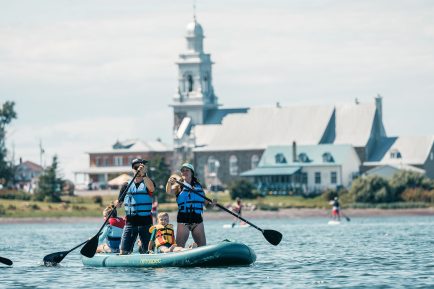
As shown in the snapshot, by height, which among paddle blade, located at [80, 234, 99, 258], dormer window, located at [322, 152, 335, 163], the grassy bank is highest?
dormer window, located at [322, 152, 335, 163]

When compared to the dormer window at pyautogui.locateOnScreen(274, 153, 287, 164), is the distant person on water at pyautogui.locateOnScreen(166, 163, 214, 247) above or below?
below

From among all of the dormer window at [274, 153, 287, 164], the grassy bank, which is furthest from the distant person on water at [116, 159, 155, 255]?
the dormer window at [274, 153, 287, 164]

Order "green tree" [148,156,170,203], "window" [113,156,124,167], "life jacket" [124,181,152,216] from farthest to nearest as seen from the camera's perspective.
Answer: "window" [113,156,124,167], "green tree" [148,156,170,203], "life jacket" [124,181,152,216]

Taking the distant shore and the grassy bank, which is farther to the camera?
the distant shore

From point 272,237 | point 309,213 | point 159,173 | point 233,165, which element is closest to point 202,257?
point 272,237

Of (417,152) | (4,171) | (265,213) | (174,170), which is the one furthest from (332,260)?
(174,170)

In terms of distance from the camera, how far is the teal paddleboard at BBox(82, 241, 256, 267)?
35562 mm

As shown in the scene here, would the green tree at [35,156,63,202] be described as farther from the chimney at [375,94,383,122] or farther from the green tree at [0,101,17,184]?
the chimney at [375,94,383,122]

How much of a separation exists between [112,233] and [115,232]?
92 millimetres

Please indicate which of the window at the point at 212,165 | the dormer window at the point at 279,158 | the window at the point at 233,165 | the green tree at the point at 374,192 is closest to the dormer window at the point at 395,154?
the dormer window at the point at 279,158

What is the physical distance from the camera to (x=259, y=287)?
31484 millimetres

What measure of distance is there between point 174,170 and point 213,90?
13909 millimetres

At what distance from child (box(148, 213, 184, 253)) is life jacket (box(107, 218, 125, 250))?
6.70 feet

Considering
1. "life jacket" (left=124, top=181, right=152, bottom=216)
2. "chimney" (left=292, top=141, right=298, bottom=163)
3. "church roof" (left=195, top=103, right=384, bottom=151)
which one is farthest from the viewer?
"church roof" (left=195, top=103, right=384, bottom=151)
